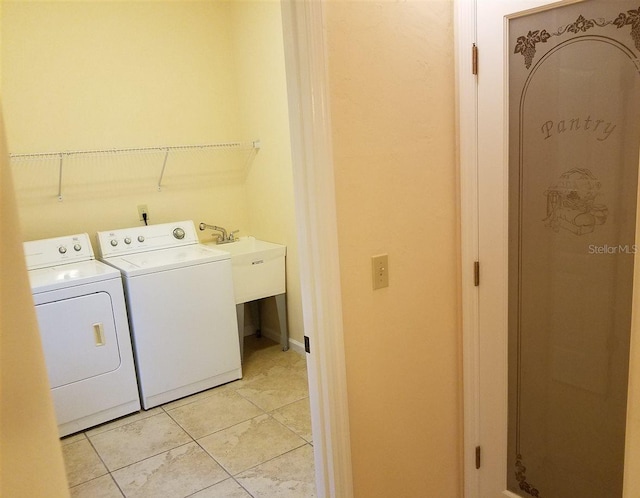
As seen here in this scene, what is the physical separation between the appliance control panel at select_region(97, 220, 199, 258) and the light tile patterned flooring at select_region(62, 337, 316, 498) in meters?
1.08

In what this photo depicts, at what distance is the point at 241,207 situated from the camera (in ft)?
14.0

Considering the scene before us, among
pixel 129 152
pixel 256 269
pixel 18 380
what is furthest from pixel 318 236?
pixel 129 152

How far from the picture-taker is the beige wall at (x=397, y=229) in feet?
5.01

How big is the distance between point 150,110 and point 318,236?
9.00 ft

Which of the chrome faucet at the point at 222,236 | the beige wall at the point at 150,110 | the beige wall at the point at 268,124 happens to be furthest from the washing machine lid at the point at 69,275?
the beige wall at the point at 268,124

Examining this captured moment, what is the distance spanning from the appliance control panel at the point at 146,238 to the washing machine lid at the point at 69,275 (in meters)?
0.22

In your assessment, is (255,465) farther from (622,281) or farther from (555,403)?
(622,281)

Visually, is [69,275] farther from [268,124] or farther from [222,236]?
[268,124]

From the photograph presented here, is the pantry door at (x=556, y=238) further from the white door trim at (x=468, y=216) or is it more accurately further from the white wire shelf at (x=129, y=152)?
the white wire shelf at (x=129, y=152)

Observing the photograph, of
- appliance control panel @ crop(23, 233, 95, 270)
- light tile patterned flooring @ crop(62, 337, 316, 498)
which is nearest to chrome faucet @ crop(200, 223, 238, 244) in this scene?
appliance control panel @ crop(23, 233, 95, 270)

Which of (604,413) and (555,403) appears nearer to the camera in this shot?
(604,413)

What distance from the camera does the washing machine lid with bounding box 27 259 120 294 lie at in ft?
9.09

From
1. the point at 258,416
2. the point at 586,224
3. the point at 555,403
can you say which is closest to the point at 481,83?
the point at 586,224

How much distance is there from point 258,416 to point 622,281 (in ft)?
7.24
